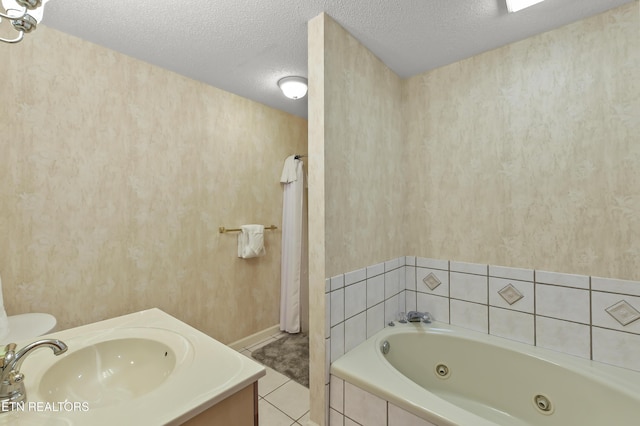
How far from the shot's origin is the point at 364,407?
1305 millimetres

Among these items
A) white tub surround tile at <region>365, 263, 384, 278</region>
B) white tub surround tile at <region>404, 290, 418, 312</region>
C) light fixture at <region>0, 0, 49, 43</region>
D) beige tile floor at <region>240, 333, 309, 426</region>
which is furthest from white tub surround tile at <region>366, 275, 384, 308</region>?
light fixture at <region>0, 0, 49, 43</region>

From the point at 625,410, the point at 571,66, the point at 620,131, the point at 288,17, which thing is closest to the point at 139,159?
the point at 288,17

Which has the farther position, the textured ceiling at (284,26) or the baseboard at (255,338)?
the baseboard at (255,338)

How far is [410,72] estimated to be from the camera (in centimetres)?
200

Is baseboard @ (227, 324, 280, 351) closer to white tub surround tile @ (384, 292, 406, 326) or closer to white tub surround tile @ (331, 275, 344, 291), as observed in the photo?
white tub surround tile @ (384, 292, 406, 326)

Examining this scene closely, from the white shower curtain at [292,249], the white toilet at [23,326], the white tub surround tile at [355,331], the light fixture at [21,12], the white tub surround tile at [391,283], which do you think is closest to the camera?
the light fixture at [21,12]

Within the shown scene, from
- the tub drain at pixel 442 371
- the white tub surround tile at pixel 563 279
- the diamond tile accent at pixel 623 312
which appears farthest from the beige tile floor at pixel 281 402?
the diamond tile accent at pixel 623 312

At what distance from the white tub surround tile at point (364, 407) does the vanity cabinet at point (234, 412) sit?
25.4 inches

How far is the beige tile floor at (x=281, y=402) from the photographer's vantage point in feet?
5.34

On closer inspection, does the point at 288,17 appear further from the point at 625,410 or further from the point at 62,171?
the point at 625,410

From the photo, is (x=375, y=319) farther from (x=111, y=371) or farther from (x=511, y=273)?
(x=111, y=371)

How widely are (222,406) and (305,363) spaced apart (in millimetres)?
1591

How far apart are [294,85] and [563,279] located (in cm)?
210

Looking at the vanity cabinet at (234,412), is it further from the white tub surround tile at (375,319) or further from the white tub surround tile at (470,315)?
the white tub surround tile at (470,315)
